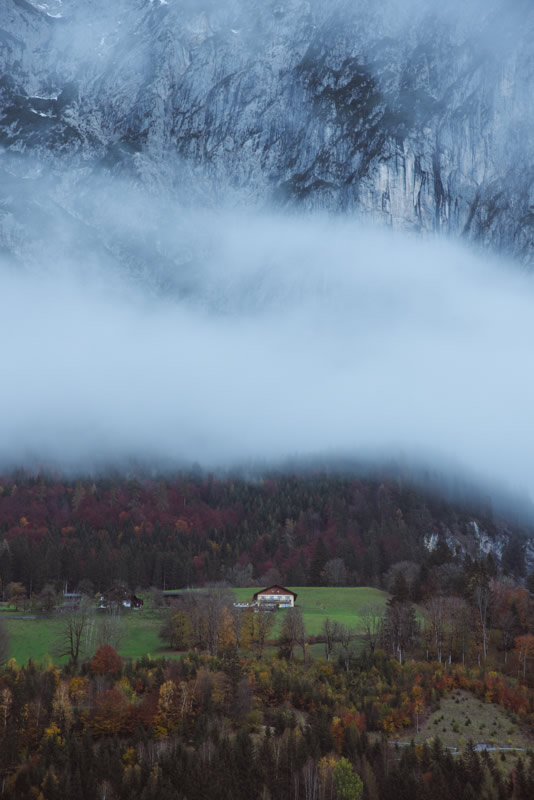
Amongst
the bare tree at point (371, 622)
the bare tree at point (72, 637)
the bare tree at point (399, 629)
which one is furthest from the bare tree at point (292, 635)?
the bare tree at point (72, 637)

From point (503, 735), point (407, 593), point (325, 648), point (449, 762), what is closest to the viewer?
point (449, 762)

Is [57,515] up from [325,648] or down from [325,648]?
up

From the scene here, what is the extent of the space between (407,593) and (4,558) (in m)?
73.2

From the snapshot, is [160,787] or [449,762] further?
[449,762]

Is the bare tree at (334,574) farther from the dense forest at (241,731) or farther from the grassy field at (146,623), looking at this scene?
the dense forest at (241,731)

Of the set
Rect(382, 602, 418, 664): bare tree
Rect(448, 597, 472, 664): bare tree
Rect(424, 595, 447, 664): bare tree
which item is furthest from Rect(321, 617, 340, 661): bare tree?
Rect(448, 597, 472, 664): bare tree

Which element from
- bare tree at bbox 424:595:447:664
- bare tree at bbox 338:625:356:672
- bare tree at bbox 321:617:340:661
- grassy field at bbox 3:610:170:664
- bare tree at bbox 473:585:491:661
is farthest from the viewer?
bare tree at bbox 473:585:491:661

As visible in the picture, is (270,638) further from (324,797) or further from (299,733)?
(324,797)

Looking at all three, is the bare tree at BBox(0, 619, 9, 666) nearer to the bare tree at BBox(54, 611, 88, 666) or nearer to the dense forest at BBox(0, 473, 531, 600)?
the bare tree at BBox(54, 611, 88, 666)

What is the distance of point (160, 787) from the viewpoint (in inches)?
2147

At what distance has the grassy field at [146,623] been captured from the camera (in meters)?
87.4

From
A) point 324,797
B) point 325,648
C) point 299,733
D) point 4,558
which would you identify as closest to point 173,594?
point 4,558

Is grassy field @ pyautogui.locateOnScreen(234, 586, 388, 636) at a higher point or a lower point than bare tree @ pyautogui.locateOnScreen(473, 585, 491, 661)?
lower

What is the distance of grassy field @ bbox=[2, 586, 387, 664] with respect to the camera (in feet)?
287
